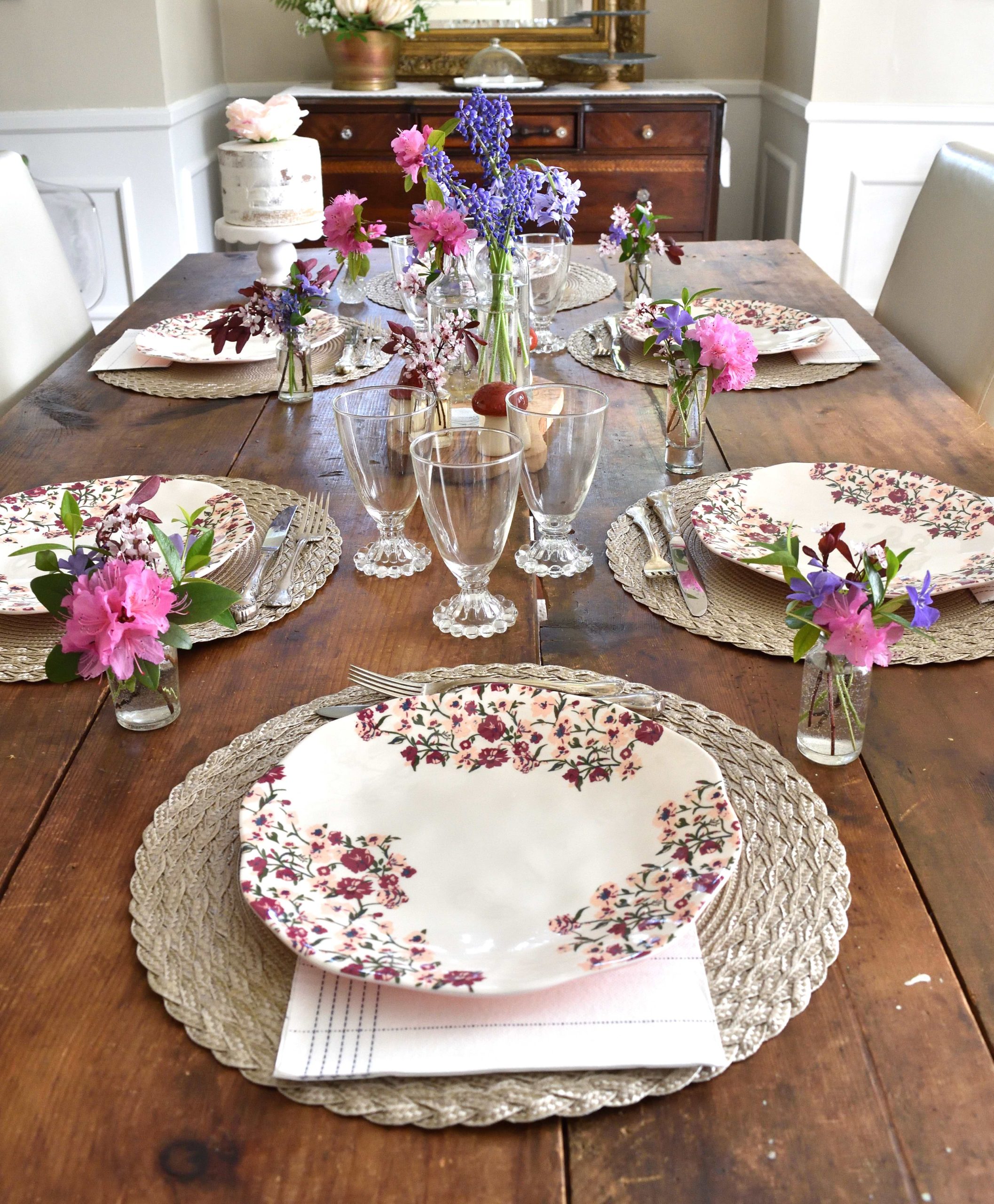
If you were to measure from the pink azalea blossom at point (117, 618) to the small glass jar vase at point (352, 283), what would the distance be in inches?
46.4

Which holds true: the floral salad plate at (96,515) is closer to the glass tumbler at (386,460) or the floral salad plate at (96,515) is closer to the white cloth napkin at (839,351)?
the glass tumbler at (386,460)

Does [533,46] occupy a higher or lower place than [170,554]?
higher

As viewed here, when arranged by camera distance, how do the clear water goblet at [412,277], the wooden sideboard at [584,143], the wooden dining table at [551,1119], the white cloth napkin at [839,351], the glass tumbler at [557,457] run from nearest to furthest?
the wooden dining table at [551,1119]
the glass tumbler at [557,457]
the clear water goblet at [412,277]
the white cloth napkin at [839,351]
the wooden sideboard at [584,143]

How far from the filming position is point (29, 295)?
1941mm

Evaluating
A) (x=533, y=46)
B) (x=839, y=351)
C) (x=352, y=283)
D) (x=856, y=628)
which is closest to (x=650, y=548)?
(x=856, y=628)

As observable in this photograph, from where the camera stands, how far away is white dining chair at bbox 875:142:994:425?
1.77m

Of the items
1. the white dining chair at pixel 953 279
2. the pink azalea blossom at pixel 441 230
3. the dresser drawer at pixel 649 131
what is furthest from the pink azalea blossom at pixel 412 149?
the dresser drawer at pixel 649 131

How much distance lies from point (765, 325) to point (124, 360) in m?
0.97

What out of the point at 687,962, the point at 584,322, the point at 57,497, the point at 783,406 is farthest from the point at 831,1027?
the point at 584,322

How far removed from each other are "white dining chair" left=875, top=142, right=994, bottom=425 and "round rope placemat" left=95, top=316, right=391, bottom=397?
3.05ft

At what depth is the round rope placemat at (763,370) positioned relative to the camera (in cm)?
154

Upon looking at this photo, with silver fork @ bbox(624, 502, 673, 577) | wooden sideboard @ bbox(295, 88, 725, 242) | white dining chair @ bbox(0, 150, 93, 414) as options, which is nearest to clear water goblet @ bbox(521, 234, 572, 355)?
silver fork @ bbox(624, 502, 673, 577)

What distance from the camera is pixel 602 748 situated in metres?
0.74

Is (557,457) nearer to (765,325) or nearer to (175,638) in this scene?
(175,638)
